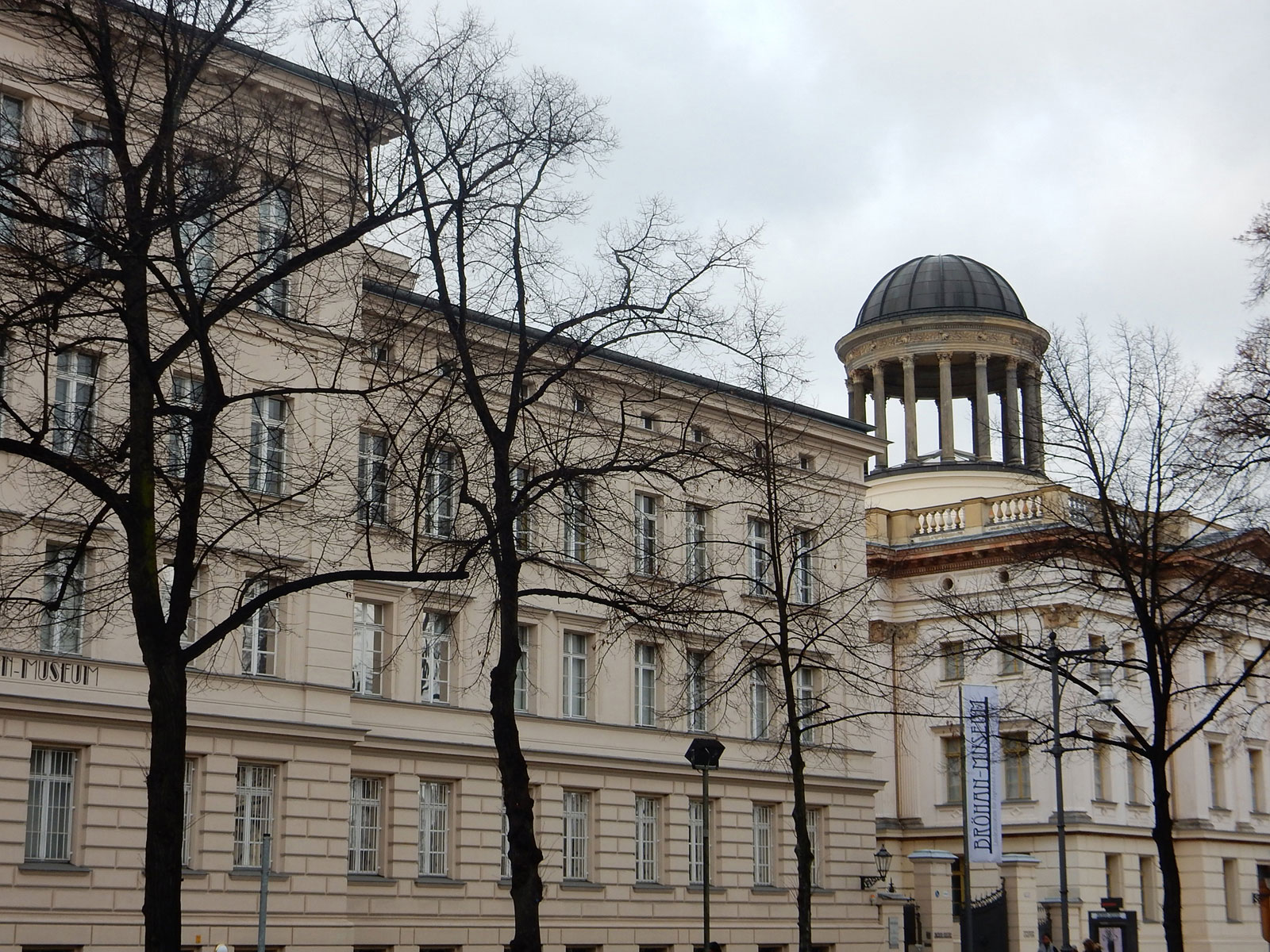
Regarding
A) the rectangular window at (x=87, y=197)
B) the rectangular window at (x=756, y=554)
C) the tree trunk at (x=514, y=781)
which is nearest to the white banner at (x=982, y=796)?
the rectangular window at (x=756, y=554)

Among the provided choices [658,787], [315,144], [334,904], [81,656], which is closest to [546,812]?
[658,787]

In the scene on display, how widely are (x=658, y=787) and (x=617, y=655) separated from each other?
3.61 metres

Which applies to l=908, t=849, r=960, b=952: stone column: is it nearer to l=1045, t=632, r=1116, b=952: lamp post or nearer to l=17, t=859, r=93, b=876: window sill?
l=1045, t=632, r=1116, b=952: lamp post

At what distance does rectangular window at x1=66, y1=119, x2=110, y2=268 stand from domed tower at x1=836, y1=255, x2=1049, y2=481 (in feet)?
175

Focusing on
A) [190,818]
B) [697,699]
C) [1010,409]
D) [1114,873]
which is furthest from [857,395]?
[190,818]

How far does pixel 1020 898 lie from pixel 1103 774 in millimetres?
8991

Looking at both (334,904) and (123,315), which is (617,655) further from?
(123,315)

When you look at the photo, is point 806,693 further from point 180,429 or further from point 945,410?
point 180,429

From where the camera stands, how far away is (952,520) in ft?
209

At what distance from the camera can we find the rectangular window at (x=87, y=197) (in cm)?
1681

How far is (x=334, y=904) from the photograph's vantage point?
36.2m

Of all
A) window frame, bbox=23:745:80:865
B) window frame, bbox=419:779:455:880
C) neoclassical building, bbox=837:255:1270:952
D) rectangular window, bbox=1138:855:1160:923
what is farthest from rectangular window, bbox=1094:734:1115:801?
window frame, bbox=23:745:80:865

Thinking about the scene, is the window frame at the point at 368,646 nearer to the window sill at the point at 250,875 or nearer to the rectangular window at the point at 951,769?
the window sill at the point at 250,875

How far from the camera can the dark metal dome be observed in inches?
2822
